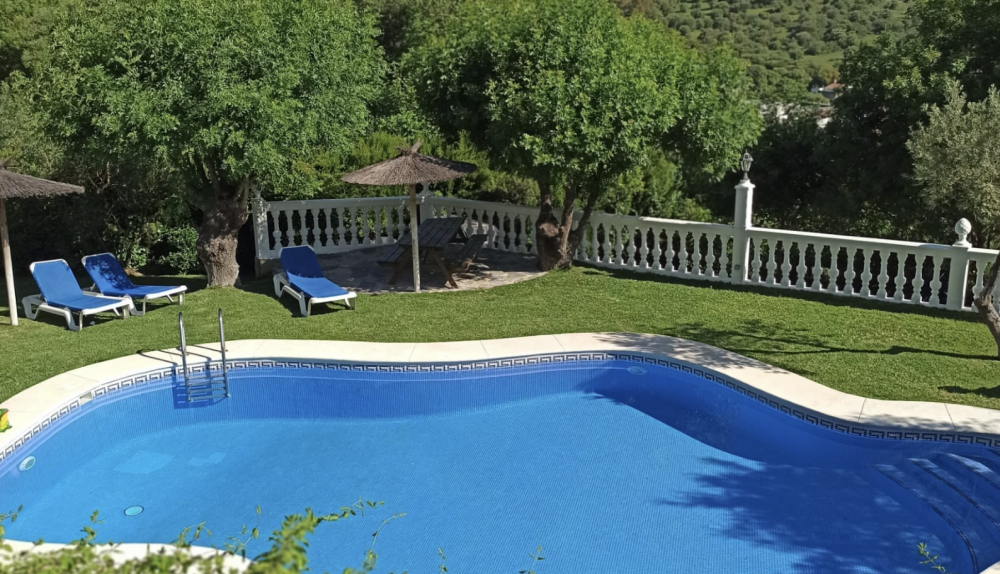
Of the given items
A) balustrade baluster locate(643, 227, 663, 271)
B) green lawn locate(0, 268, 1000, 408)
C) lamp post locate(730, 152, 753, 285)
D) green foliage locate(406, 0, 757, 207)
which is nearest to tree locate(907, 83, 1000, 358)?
green lawn locate(0, 268, 1000, 408)

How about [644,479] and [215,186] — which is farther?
[215,186]

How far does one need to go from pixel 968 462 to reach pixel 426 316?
7528 millimetres

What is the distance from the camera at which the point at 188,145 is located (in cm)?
1243

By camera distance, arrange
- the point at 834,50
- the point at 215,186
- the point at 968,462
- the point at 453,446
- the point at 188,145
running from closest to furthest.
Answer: the point at 968,462
the point at 453,446
the point at 188,145
the point at 215,186
the point at 834,50

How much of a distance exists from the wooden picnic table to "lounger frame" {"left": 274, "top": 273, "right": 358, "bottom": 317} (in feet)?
4.27

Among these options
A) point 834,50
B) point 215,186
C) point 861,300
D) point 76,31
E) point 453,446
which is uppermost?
point 834,50

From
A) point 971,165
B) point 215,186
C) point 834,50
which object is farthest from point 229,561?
point 834,50

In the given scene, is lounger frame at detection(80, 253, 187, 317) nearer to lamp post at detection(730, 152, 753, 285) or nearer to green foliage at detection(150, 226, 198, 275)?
green foliage at detection(150, 226, 198, 275)

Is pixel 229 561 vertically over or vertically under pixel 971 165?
under

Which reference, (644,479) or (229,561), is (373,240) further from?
(229,561)

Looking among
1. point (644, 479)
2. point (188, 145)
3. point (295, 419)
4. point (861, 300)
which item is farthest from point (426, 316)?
point (861, 300)

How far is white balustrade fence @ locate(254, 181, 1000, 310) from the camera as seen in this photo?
501 inches

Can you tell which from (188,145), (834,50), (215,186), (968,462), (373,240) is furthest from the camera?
(834,50)

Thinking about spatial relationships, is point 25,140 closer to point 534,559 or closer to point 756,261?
point 756,261
